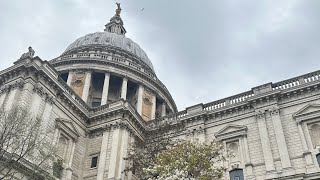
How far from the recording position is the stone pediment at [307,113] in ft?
81.1

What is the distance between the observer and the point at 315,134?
24.3 m

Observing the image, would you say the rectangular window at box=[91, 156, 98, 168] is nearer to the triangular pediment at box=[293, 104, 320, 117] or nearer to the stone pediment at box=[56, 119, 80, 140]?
the stone pediment at box=[56, 119, 80, 140]

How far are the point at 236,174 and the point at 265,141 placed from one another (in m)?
3.16

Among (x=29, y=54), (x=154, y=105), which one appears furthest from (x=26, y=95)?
(x=154, y=105)

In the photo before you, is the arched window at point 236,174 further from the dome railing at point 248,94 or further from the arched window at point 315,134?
the arched window at point 315,134

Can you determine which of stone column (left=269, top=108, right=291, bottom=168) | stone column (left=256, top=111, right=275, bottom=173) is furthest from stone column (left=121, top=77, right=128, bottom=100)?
stone column (left=269, top=108, right=291, bottom=168)

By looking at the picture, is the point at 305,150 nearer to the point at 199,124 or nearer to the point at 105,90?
the point at 199,124

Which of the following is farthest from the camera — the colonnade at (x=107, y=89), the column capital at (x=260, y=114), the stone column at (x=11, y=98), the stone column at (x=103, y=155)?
the colonnade at (x=107, y=89)

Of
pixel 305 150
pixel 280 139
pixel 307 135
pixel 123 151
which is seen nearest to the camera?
pixel 305 150

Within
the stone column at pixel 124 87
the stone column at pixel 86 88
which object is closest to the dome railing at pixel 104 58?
the stone column at pixel 124 87

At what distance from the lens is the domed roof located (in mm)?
50781

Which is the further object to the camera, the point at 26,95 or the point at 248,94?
the point at 248,94

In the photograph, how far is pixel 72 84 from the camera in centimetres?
4203

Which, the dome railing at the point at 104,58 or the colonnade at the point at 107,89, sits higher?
the dome railing at the point at 104,58
